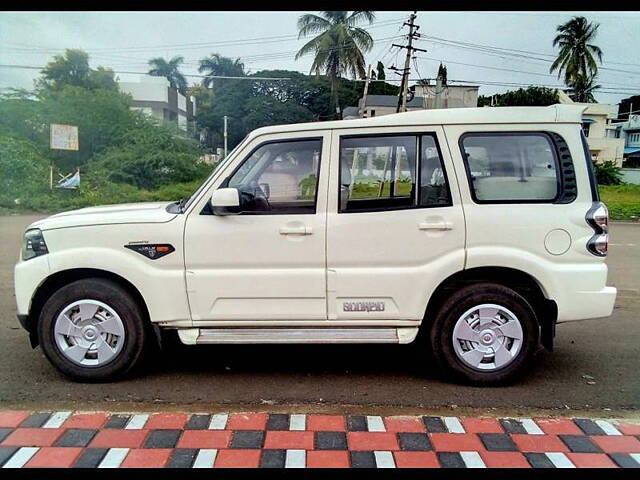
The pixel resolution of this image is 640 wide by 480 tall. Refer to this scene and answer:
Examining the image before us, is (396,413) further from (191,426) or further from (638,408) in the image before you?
(638,408)

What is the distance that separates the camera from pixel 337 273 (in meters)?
3.49

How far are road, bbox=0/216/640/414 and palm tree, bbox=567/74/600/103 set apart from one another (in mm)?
43445

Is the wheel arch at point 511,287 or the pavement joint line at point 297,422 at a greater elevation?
the wheel arch at point 511,287

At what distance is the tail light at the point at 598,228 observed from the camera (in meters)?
3.43

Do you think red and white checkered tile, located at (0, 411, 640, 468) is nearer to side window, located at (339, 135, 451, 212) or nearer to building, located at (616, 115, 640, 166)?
side window, located at (339, 135, 451, 212)

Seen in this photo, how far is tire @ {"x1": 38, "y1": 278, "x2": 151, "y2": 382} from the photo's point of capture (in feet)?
11.5

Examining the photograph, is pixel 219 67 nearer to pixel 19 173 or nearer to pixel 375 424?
pixel 19 173

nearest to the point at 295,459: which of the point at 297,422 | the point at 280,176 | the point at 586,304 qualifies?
the point at 297,422

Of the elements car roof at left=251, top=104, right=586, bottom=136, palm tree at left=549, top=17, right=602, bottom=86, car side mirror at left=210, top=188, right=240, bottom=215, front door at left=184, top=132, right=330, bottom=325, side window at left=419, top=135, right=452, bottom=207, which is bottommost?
front door at left=184, top=132, right=330, bottom=325

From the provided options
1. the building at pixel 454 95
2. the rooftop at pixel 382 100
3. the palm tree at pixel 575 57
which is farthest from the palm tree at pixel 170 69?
the building at pixel 454 95

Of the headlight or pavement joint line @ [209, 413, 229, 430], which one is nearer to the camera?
pavement joint line @ [209, 413, 229, 430]

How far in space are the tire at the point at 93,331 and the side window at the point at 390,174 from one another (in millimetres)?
1749

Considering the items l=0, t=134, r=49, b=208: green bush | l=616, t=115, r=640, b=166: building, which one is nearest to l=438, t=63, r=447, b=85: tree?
l=0, t=134, r=49, b=208: green bush

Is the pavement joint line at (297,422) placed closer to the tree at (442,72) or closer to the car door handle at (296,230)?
the car door handle at (296,230)
